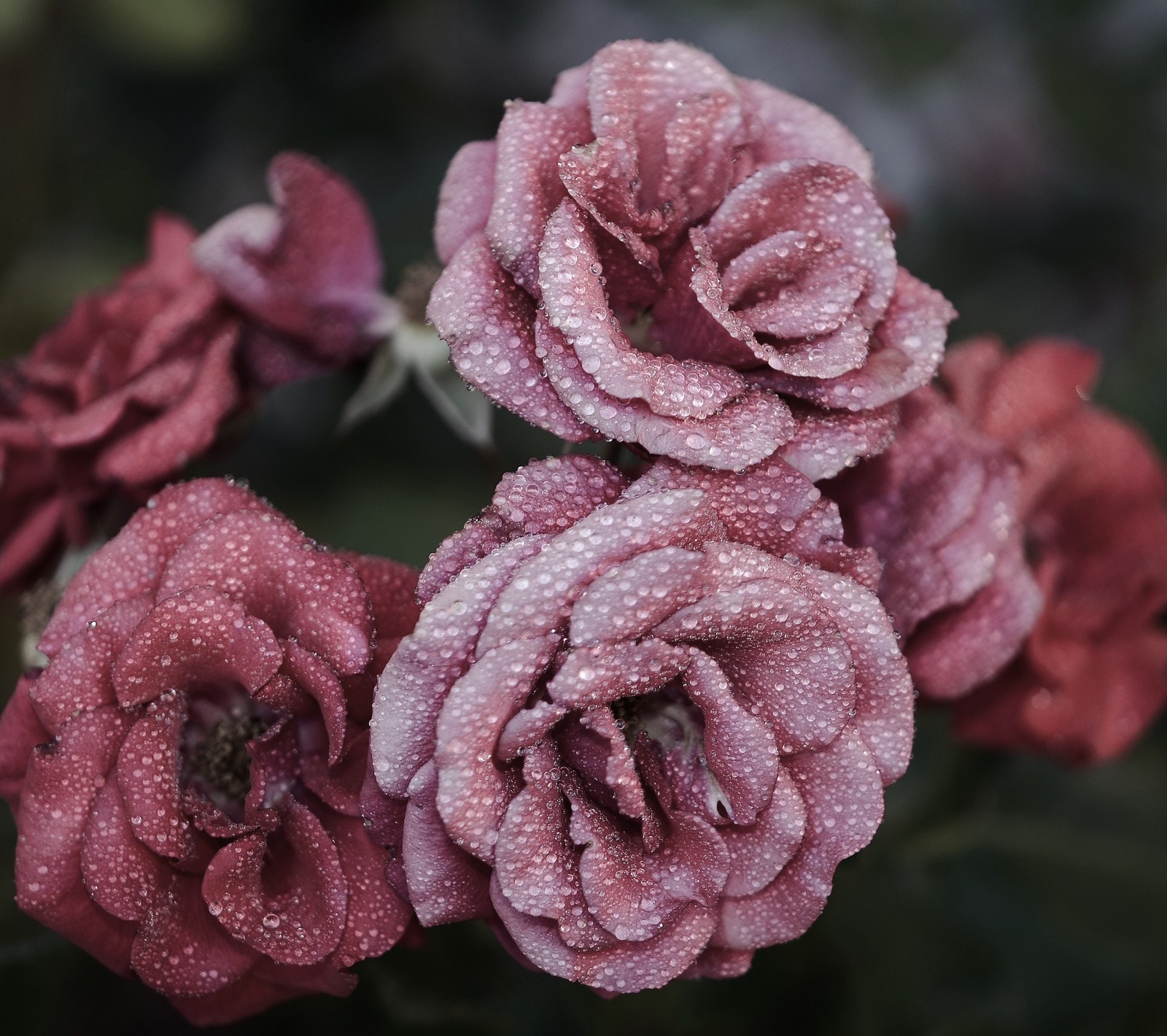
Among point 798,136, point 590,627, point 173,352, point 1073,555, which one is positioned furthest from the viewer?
point 1073,555

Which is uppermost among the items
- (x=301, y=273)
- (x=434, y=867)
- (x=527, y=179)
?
(x=527, y=179)

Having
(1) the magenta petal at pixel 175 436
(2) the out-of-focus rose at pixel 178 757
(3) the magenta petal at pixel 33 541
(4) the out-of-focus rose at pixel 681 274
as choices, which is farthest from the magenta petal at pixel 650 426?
(3) the magenta petal at pixel 33 541

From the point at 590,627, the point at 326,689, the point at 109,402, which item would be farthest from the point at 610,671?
the point at 109,402

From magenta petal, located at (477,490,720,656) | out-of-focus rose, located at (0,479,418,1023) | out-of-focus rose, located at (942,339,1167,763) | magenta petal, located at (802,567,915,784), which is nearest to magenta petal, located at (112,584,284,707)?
out-of-focus rose, located at (0,479,418,1023)

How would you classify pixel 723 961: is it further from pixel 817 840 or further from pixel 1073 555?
pixel 1073 555

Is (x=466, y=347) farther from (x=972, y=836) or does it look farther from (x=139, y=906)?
(x=972, y=836)

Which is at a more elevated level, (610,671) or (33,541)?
(610,671)

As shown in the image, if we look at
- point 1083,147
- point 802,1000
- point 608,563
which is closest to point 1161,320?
point 1083,147
